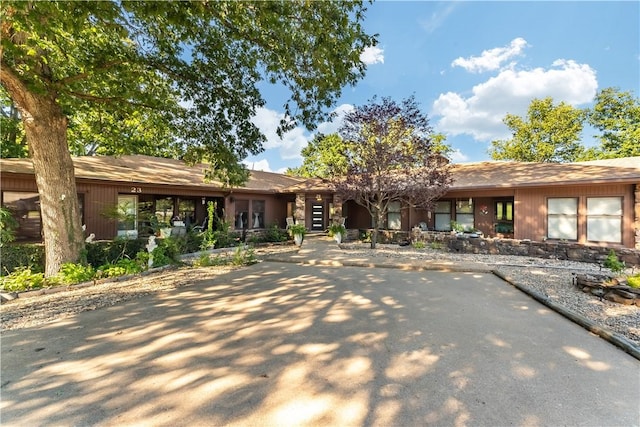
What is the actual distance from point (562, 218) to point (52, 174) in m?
16.0

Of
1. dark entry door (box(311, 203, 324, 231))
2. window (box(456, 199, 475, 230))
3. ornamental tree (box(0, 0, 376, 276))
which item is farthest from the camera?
dark entry door (box(311, 203, 324, 231))

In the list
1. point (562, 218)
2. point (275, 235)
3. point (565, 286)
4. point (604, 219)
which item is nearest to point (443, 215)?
point (562, 218)

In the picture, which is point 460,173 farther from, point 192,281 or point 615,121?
point 615,121

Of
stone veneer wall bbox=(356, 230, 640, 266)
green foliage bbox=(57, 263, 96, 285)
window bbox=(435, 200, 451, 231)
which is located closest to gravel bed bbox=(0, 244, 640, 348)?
green foliage bbox=(57, 263, 96, 285)

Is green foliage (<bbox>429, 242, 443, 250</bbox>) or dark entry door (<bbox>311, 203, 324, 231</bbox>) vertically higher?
dark entry door (<bbox>311, 203, 324, 231</bbox>)

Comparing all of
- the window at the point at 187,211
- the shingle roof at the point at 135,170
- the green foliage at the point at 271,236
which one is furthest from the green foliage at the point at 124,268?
the window at the point at 187,211

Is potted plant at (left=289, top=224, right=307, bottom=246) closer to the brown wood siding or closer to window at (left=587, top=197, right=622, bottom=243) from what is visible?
the brown wood siding

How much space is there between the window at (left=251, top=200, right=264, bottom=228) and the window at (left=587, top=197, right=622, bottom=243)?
45.8 feet

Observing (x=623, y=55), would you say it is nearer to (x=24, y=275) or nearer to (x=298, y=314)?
(x=298, y=314)

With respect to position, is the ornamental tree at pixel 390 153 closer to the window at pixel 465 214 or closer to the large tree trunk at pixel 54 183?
the window at pixel 465 214

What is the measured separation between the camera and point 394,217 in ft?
50.7

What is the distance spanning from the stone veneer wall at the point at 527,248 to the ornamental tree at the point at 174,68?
8.19m

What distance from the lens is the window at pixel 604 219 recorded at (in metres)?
9.62

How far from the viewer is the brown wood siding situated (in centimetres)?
940
